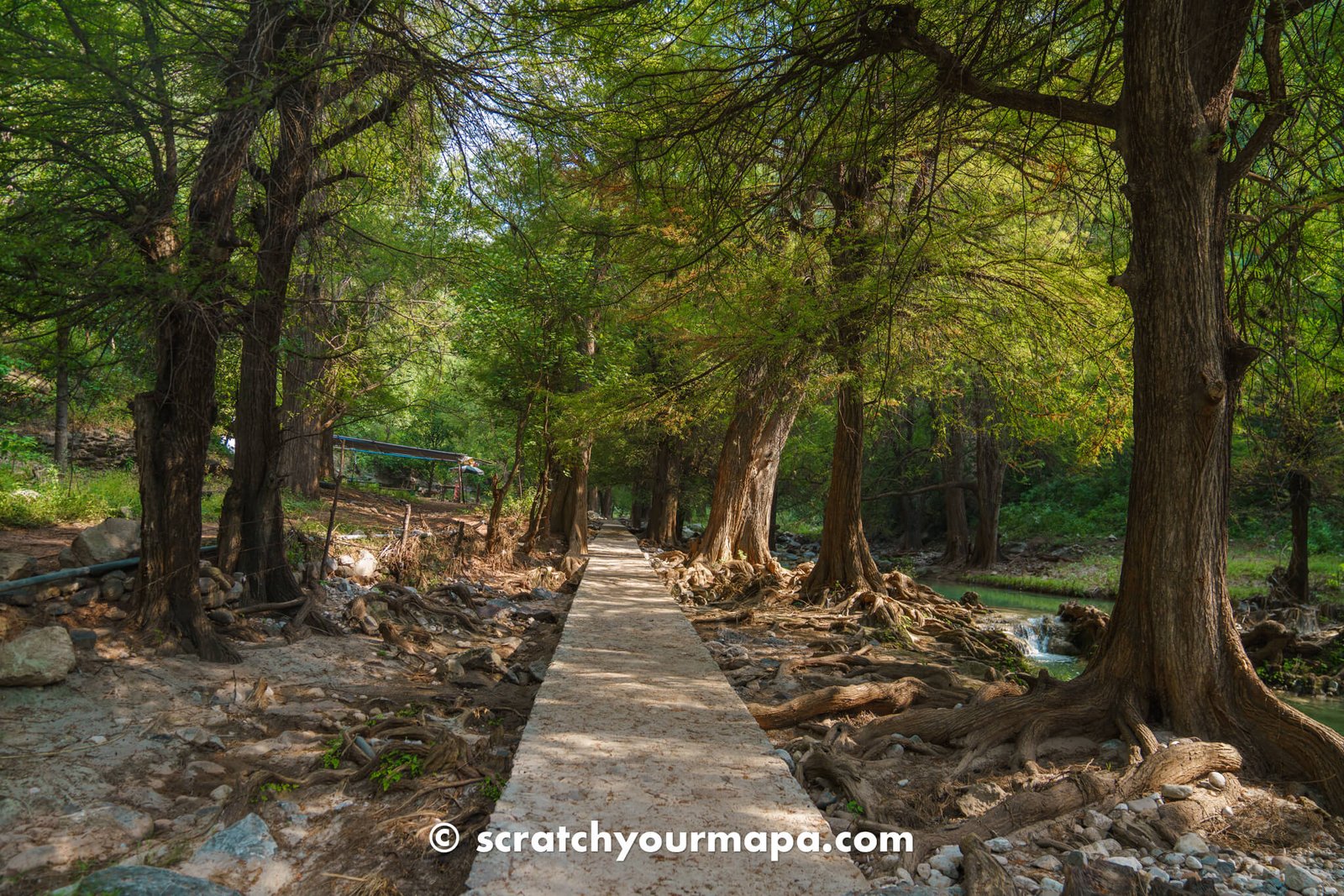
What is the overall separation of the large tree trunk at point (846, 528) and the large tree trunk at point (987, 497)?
11.4m

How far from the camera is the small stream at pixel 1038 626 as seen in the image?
8922mm

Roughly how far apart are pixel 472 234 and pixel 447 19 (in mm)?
2957

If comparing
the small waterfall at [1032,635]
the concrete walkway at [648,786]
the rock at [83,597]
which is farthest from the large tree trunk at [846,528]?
the rock at [83,597]

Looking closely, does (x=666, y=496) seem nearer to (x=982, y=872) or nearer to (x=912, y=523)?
(x=912, y=523)

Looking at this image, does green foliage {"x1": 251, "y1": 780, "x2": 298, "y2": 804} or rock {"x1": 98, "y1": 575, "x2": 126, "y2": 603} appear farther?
rock {"x1": 98, "y1": 575, "x2": 126, "y2": 603}

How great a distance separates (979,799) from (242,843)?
3745mm

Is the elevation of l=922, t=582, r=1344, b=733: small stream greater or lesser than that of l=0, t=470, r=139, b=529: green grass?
lesser

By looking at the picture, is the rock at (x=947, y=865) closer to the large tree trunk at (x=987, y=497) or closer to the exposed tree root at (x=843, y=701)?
the exposed tree root at (x=843, y=701)

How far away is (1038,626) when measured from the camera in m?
13.6

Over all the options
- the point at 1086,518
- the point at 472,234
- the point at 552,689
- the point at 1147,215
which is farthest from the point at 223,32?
the point at 1086,518

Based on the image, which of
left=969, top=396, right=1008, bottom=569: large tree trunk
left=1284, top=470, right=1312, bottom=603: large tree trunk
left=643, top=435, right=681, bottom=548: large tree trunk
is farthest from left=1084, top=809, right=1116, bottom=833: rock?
left=969, top=396, right=1008, bottom=569: large tree trunk

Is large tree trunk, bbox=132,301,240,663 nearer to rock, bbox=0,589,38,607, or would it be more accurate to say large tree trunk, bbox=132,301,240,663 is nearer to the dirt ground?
the dirt ground

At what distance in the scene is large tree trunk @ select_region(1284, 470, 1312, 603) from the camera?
13633mm

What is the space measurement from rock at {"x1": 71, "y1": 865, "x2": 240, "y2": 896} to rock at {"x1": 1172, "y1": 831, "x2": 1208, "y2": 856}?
406 centimetres
